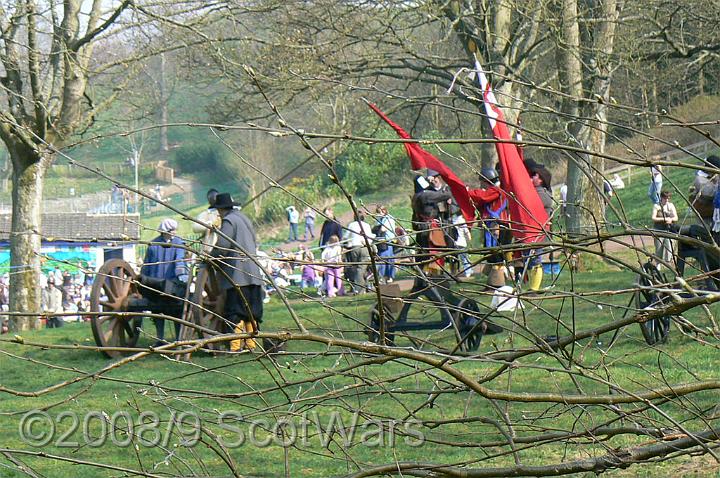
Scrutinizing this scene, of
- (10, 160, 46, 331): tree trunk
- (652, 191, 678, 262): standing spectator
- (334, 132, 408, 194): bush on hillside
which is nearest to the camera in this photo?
(652, 191, 678, 262): standing spectator

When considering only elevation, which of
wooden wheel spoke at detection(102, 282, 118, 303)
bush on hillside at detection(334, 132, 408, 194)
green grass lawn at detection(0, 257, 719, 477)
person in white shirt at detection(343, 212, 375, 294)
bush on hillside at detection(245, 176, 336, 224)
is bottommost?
green grass lawn at detection(0, 257, 719, 477)

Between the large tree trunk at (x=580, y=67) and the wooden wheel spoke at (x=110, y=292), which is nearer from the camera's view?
the wooden wheel spoke at (x=110, y=292)

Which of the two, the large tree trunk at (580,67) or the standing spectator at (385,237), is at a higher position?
the large tree trunk at (580,67)

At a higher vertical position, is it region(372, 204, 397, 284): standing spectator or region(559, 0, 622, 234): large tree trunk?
region(559, 0, 622, 234): large tree trunk

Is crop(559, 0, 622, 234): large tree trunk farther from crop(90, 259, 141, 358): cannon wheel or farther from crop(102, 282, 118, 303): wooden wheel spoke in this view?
crop(102, 282, 118, 303): wooden wheel spoke

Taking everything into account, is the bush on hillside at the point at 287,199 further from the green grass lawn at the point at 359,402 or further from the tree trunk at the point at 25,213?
the green grass lawn at the point at 359,402

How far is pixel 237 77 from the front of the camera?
1719cm

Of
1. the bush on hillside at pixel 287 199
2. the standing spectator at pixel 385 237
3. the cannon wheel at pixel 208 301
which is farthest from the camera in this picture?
Result: the bush on hillside at pixel 287 199

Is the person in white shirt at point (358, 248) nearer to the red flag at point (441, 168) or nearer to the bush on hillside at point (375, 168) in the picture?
the red flag at point (441, 168)

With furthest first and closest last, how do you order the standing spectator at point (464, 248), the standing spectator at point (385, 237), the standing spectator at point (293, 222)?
the standing spectator at point (293, 222), the standing spectator at point (464, 248), the standing spectator at point (385, 237)

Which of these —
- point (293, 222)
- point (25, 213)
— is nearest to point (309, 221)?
point (293, 222)

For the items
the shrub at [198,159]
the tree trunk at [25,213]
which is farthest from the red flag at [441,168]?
the shrub at [198,159]

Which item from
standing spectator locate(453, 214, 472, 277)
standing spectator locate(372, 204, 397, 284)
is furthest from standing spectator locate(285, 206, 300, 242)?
standing spectator locate(453, 214, 472, 277)

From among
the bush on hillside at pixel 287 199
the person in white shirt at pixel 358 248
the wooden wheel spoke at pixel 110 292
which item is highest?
the bush on hillside at pixel 287 199
